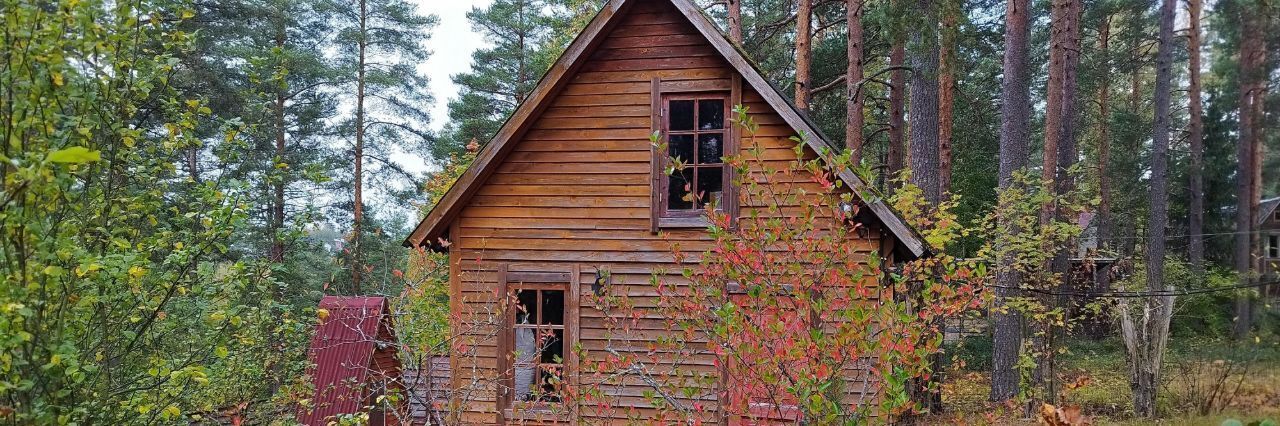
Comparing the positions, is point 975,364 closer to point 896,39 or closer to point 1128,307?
point 1128,307

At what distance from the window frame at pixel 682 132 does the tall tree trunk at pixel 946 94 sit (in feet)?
16.3

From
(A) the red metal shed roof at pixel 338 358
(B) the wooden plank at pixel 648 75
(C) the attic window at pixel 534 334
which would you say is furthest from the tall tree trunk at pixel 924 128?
(A) the red metal shed roof at pixel 338 358

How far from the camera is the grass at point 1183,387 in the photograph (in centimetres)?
303

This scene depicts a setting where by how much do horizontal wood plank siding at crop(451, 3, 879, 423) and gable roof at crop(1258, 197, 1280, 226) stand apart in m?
4.91

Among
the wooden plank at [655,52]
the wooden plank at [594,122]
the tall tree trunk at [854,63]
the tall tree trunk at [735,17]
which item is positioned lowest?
the wooden plank at [594,122]

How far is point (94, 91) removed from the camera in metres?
3.54

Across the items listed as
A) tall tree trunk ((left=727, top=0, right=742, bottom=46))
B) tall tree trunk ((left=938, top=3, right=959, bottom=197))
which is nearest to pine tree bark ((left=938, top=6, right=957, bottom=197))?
tall tree trunk ((left=938, top=3, right=959, bottom=197))

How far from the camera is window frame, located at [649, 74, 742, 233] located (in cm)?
780

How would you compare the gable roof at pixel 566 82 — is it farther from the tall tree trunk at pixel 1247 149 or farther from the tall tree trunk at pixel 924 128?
the tall tree trunk at pixel 924 128

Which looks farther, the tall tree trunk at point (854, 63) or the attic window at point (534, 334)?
the tall tree trunk at point (854, 63)

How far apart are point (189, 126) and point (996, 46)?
2317 centimetres

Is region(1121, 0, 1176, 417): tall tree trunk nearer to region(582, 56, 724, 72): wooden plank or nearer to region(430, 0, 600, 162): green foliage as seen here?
region(582, 56, 724, 72): wooden plank

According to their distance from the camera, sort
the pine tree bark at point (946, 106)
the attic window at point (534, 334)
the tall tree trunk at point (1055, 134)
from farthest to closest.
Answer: the pine tree bark at point (946, 106)
the tall tree trunk at point (1055, 134)
the attic window at point (534, 334)

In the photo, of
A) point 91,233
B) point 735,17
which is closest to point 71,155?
point 91,233
